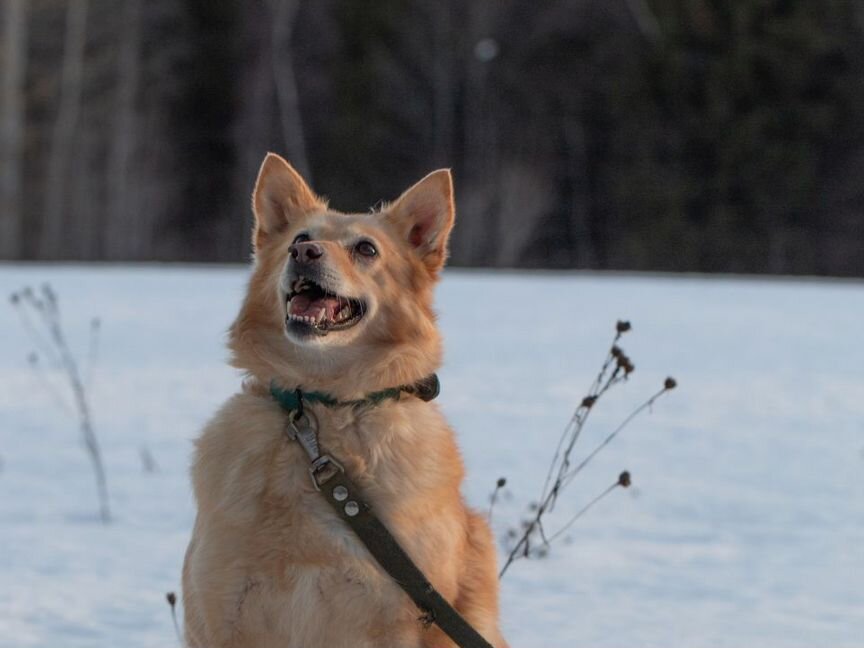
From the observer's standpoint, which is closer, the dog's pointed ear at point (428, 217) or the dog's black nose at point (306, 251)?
the dog's black nose at point (306, 251)

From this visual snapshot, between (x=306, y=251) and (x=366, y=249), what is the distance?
11.5 inches

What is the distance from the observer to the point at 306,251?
3006 millimetres

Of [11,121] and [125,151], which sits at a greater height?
[11,121]

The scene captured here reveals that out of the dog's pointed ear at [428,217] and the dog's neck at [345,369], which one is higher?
the dog's pointed ear at [428,217]

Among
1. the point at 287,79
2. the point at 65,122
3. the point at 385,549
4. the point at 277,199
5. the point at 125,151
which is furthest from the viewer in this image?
the point at 125,151

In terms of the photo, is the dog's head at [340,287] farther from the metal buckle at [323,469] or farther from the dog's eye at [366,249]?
the metal buckle at [323,469]

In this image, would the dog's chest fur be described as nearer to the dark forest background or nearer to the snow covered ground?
the snow covered ground

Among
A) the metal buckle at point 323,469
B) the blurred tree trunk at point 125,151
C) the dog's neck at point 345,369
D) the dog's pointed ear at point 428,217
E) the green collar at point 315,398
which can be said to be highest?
the dog's pointed ear at point 428,217

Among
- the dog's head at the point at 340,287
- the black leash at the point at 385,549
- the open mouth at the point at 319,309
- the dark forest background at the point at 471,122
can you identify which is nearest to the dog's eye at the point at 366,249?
the dog's head at the point at 340,287

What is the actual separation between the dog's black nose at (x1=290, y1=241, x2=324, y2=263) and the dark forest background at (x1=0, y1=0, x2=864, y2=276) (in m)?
23.2

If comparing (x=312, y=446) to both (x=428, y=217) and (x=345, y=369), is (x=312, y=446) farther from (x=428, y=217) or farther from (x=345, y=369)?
(x=428, y=217)

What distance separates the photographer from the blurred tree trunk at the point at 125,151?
3045 centimetres

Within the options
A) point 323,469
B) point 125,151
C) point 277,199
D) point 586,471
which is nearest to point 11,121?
point 125,151

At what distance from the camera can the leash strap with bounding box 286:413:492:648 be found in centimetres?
283
